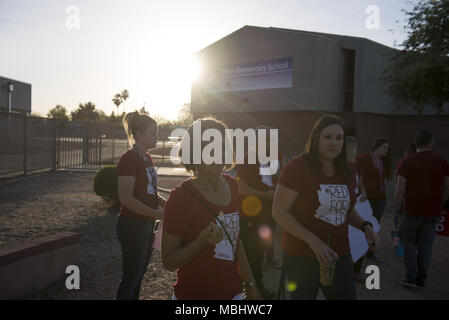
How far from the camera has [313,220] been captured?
2.48 meters

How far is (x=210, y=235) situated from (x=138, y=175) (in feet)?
4.35

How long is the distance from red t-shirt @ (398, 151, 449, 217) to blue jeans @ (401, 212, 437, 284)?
12 centimetres

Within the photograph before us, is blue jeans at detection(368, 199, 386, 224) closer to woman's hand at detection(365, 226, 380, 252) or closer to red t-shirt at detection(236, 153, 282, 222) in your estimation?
red t-shirt at detection(236, 153, 282, 222)

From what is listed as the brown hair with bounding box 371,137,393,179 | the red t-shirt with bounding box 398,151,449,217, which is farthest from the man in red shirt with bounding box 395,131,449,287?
the brown hair with bounding box 371,137,393,179

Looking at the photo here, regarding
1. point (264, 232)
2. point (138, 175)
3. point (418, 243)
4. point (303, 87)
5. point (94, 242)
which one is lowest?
point (94, 242)

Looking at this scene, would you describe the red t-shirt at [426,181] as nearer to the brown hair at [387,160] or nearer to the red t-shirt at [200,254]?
the brown hair at [387,160]

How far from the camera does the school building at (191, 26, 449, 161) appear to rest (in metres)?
23.9

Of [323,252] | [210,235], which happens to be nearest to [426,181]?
[323,252]

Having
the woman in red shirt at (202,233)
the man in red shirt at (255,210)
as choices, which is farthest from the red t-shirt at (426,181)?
the woman in red shirt at (202,233)

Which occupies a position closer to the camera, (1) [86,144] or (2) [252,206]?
(2) [252,206]

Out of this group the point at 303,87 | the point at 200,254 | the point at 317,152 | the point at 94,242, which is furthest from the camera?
the point at 303,87

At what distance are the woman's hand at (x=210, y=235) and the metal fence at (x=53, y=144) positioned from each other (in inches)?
508

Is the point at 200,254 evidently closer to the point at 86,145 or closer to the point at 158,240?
the point at 158,240
